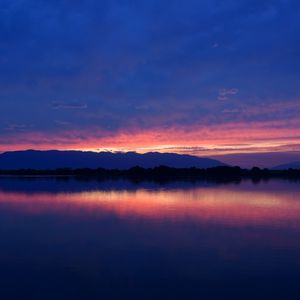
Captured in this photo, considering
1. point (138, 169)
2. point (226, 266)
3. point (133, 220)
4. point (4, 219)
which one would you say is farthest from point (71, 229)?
point (138, 169)

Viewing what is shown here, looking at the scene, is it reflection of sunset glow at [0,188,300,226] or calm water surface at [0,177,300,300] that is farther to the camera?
reflection of sunset glow at [0,188,300,226]

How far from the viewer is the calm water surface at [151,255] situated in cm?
769

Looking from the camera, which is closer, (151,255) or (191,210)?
(151,255)

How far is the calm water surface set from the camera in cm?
769

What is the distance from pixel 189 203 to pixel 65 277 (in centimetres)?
1432

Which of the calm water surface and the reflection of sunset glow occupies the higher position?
the reflection of sunset glow

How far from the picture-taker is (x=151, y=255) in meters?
10.1

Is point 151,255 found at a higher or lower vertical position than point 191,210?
lower

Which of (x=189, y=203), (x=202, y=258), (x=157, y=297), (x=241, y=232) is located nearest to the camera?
(x=157, y=297)

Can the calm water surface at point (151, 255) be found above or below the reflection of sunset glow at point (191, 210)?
below

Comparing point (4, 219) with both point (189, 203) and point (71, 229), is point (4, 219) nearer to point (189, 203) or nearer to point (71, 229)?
point (71, 229)

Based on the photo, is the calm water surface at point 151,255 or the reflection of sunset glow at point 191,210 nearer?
the calm water surface at point 151,255

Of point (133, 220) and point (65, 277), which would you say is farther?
point (133, 220)

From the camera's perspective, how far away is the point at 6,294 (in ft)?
24.5
